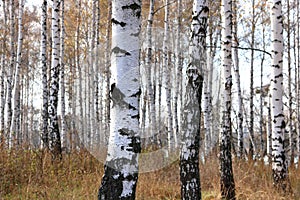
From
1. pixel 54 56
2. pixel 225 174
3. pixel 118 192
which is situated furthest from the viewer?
pixel 54 56

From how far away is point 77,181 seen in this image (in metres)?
6.73

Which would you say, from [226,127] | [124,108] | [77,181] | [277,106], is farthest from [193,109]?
[77,181]

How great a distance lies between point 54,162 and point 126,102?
508 cm

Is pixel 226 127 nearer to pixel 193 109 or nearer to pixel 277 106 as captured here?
pixel 277 106

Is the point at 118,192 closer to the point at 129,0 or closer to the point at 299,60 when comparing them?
the point at 129,0

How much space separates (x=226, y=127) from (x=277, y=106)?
1312 mm

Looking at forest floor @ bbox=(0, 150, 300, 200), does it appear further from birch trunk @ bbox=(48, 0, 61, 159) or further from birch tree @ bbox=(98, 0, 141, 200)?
birch tree @ bbox=(98, 0, 141, 200)

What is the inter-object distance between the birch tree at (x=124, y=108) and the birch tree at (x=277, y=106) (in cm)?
389

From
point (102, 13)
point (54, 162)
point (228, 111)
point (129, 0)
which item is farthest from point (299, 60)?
point (129, 0)

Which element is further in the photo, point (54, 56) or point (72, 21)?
point (72, 21)

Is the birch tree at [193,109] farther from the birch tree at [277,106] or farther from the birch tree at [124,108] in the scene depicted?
the birch tree at [277,106]

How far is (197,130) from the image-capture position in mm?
4289

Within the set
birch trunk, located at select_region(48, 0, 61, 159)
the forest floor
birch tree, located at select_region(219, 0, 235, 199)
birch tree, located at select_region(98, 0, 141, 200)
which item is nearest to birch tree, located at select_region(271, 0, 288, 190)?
the forest floor

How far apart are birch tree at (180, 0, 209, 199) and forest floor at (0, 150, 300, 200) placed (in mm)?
1670
